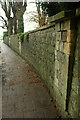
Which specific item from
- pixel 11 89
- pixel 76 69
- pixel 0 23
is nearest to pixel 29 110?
pixel 11 89

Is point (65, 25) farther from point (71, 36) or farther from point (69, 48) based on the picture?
point (69, 48)

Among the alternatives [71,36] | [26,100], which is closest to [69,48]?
[71,36]

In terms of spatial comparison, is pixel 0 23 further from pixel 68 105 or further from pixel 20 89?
pixel 68 105

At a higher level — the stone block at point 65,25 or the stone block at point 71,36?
the stone block at point 65,25

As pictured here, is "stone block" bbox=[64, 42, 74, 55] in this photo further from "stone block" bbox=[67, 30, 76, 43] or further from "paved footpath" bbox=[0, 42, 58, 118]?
"paved footpath" bbox=[0, 42, 58, 118]

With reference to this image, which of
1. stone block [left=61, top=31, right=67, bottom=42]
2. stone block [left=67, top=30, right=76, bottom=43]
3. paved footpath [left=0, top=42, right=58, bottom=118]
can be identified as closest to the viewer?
stone block [left=67, top=30, right=76, bottom=43]

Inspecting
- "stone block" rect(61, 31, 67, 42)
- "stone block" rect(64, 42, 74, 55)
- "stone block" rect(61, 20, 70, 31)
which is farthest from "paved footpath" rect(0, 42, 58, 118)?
"stone block" rect(61, 20, 70, 31)

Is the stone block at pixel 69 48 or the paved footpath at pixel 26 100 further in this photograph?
the paved footpath at pixel 26 100

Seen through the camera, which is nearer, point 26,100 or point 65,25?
point 65,25

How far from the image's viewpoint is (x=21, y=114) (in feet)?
9.37

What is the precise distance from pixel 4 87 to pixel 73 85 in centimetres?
270

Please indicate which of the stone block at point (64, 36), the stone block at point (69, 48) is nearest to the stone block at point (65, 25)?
the stone block at point (64, 36)

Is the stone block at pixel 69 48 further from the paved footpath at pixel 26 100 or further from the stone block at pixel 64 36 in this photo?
the paved footpath at pixel 26 100

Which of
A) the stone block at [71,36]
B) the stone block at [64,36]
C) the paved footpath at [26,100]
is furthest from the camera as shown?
the paved footpath at [26,100]
